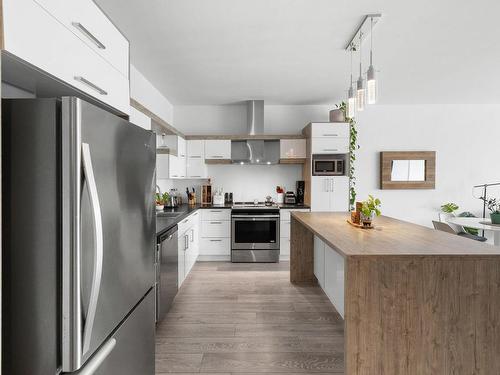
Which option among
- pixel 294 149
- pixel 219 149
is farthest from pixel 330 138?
pixel 219 149

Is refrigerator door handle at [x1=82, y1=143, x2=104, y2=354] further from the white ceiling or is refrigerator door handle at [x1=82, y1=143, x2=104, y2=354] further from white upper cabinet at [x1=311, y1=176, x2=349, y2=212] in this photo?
white upper cabinet at [x1=311, y1=176, x2=349, y2=212]

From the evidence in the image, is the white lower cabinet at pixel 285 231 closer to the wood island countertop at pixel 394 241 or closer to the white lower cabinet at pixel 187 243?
the white lower cabinet at pixel 187 243

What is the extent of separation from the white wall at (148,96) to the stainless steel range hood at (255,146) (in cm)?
123

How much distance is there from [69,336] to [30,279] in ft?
0.73

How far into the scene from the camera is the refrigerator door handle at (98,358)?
0.99m

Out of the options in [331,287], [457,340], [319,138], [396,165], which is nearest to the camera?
[457,340]

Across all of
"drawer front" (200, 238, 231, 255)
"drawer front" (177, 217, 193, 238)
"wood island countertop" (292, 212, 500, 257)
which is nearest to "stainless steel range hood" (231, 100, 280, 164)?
"drawer front" (200, 238, 231, 255)

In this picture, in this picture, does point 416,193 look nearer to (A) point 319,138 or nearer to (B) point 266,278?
(A) point 319,138

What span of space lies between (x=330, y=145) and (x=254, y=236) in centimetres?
186

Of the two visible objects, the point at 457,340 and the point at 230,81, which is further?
the point at 230,81

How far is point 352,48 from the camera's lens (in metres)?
2.90

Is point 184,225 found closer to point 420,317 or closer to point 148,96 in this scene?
point 148,96

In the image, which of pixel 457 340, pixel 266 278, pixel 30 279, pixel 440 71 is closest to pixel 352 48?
pixel 440 71

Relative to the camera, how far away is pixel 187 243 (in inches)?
140
